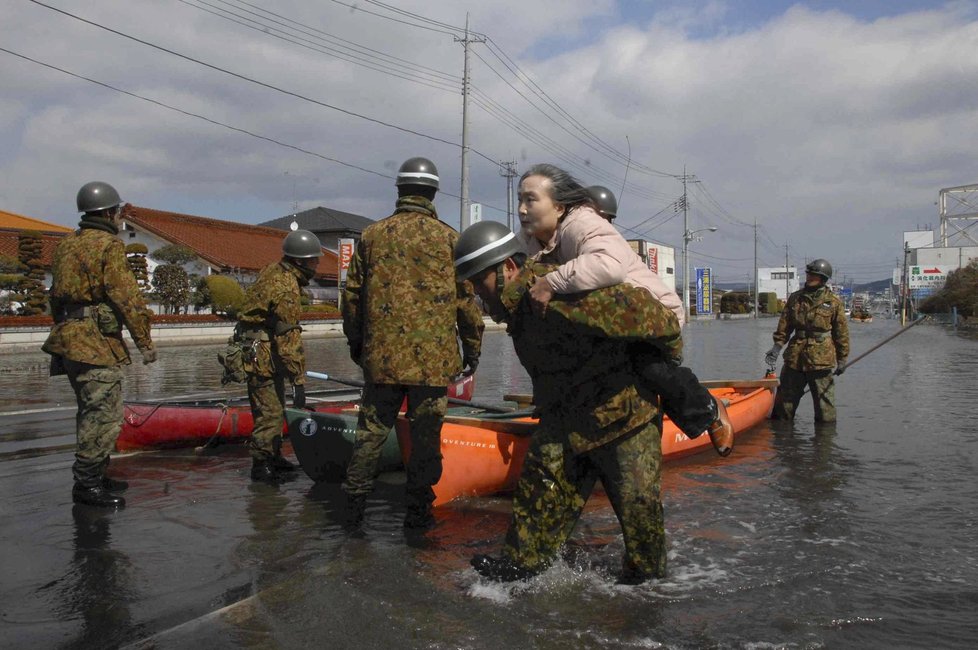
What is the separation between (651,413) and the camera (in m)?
3.16

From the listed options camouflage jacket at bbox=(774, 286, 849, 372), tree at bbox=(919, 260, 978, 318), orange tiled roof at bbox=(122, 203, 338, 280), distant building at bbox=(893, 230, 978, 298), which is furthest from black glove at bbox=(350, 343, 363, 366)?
distant building at bbox=(893, 230, 978, 298)

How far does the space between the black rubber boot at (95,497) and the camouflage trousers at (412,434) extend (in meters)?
1.74

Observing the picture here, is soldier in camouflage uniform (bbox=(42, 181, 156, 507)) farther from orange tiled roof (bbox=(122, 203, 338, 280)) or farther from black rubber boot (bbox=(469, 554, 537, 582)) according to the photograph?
orange tiled roof (bbox=(122, 203, 338, 280))

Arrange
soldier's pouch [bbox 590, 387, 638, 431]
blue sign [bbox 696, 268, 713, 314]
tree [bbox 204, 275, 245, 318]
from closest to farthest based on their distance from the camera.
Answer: soldier's pouch [bbox 590, 387, 638, 431]
tree [bbox 204, 275, 245, 318]
blue sign [bbox 696, 268, 713, 314]

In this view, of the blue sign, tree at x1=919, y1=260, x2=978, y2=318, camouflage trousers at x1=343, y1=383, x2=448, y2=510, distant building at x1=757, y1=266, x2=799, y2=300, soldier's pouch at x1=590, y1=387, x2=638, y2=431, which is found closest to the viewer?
soldier's pouch at x1=590, y1=387, x2=638, y2=431

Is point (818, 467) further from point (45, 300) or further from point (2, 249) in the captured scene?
point (2, 249)

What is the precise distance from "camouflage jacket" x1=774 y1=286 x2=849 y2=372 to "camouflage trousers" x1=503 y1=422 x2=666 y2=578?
5.87 meters

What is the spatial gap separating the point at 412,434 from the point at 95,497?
2.26m

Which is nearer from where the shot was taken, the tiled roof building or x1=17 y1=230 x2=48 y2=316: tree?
x1=17 y1=230 x2=48 y2=316: tree

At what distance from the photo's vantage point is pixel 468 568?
3686mm

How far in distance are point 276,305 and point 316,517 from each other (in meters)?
1.69

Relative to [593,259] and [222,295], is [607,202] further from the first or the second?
[222,295]

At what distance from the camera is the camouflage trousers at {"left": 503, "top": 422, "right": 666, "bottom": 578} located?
3127 millimetres

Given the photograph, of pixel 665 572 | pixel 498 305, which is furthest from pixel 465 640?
pixel 498 305
